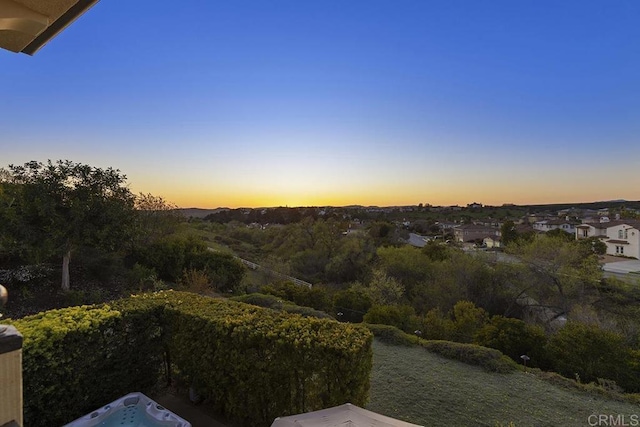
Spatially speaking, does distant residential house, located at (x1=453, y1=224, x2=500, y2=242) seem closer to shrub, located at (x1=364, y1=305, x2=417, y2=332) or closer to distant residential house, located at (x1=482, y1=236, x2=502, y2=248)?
distant residential house, located at (x1=482, y1=236, x2=502, y2=248)

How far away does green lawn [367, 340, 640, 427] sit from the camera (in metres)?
4.10

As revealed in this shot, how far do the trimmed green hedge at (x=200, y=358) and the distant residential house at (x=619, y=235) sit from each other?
96.9 ft

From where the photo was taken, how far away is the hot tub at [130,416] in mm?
3309

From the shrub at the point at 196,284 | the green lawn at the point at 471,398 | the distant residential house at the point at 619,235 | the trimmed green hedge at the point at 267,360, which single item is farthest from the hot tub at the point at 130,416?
the distant residential house at the point at 619,235

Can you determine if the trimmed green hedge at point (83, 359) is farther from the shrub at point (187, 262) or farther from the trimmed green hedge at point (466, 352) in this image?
the shrub at point (187, 262)

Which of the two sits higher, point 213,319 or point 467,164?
point 467,164

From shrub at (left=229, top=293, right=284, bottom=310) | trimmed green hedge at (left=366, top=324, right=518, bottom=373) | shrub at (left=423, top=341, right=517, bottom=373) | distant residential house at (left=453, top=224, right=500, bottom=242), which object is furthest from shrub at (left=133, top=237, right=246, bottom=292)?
distant residential house at (left=453, top=224, right=500, bottom=242)

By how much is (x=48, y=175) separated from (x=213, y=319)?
30.5 ft

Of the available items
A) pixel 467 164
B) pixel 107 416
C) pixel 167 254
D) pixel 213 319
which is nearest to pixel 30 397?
pixel 107 416

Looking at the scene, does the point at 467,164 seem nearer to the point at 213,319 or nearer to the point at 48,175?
the point at 213,319

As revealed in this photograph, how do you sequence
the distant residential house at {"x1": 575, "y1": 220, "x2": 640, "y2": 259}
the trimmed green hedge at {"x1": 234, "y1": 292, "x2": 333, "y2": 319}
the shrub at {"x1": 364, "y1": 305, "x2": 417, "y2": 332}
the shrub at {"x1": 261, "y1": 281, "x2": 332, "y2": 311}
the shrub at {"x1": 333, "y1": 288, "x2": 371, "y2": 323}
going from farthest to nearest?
the distant residential house at {"x1": 575, "y1": 220, "x2": 640, "y2": 259} → the shrub at {"x1": 261, "y1": 281, "x2": 332, "y2": 311} → the shrub at {"x1": 333, "y1": 288, "x2": 371, "y2": 323} → the shrub at {"x1": 364, "y1": 305, "x2": 417, "y2": 332} → the trimmed green hedge at {"x1": 234, "y1": 292, "x2": 333, "y2": 319}

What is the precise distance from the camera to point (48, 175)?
9.69m

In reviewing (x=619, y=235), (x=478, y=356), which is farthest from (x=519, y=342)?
(x=619, y=235)

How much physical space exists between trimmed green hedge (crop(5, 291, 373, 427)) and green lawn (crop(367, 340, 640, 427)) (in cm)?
134
